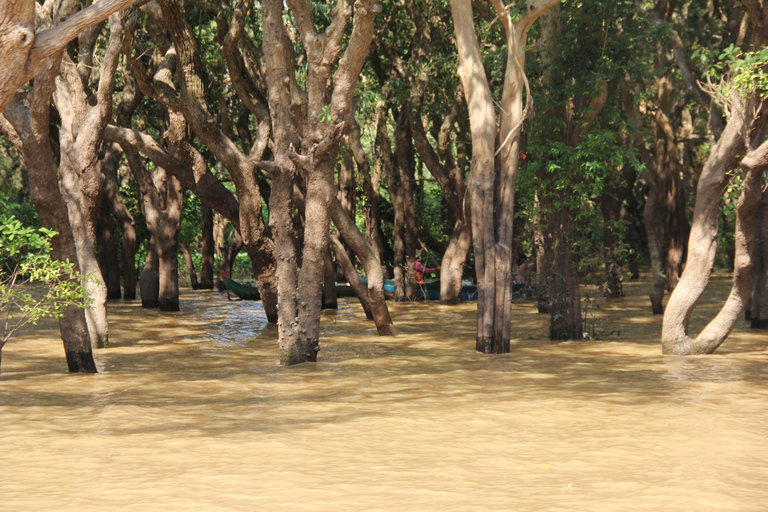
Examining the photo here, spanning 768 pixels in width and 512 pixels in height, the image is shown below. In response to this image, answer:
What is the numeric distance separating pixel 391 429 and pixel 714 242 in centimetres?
544

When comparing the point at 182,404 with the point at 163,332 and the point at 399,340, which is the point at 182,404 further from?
the point at 163,332

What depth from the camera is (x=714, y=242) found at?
9797mm

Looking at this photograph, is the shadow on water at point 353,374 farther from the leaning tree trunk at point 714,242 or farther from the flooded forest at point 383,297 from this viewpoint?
the leaning tree trunk at point 714,242

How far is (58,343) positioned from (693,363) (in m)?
9.20

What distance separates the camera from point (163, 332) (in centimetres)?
1386

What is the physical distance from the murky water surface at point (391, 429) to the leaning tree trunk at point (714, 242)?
1.35ft

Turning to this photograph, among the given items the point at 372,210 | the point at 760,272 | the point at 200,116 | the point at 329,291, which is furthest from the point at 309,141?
the point at 372,210

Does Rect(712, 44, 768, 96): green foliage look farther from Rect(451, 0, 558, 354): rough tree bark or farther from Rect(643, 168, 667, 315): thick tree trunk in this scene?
Rect(643, 168, 667, 315): thick tree trunk

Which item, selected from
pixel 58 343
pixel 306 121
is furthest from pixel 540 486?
pixel 58 343

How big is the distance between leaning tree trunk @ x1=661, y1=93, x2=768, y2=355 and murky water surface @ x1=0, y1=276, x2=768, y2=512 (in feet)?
1.35

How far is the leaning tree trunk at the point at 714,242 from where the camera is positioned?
9.52 metres

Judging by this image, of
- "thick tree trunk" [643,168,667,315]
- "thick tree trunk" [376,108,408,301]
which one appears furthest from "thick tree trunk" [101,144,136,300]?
"thick tree trunk" [643,168,667,315]

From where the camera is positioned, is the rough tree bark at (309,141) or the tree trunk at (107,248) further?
the tree trunk at (107,248)

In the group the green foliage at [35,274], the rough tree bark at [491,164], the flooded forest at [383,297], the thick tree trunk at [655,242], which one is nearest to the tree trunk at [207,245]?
the flooded forest at [383,297]
